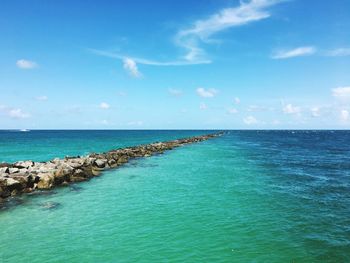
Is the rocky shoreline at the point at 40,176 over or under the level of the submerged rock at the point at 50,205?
over

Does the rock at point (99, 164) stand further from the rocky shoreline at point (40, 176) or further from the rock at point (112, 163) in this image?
the rock at point (112, 163)

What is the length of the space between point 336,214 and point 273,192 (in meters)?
6.17

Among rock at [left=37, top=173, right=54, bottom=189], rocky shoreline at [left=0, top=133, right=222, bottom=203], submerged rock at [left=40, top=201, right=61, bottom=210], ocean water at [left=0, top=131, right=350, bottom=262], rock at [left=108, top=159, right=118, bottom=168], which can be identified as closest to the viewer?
ocean water at [left=0, top=131, right=350, bottom=262]

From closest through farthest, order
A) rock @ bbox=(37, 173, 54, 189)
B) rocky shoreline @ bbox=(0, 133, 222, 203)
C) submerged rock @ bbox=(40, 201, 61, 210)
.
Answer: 1. submerged rock @ bbox=(40, 201, 61, 210)
2. rocky shoreline @ bbox=(0, 133, 222, 203)
3. rock @ bbox=(37, 173, 54, 189)

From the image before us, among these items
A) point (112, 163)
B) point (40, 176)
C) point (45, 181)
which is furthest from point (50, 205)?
point (112, 163)

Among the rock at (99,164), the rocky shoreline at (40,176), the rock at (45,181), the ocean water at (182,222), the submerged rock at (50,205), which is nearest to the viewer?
the ocean water at (182,222)

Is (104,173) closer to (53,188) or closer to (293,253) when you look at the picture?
(53,188)

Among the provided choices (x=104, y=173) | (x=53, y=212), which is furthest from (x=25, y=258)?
(x=104, y=173)

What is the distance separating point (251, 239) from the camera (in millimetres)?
14617

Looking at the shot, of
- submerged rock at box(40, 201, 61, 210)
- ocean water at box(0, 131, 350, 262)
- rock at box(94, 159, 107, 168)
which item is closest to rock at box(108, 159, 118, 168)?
rock at box(94, 159, 107, 168)

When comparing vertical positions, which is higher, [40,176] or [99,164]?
[40,176]

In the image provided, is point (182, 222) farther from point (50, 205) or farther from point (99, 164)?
point (99, 164)

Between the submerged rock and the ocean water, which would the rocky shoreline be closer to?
the ocean water

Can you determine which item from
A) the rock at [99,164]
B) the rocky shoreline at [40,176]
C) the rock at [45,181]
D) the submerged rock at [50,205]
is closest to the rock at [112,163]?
the rock at [99,164]
